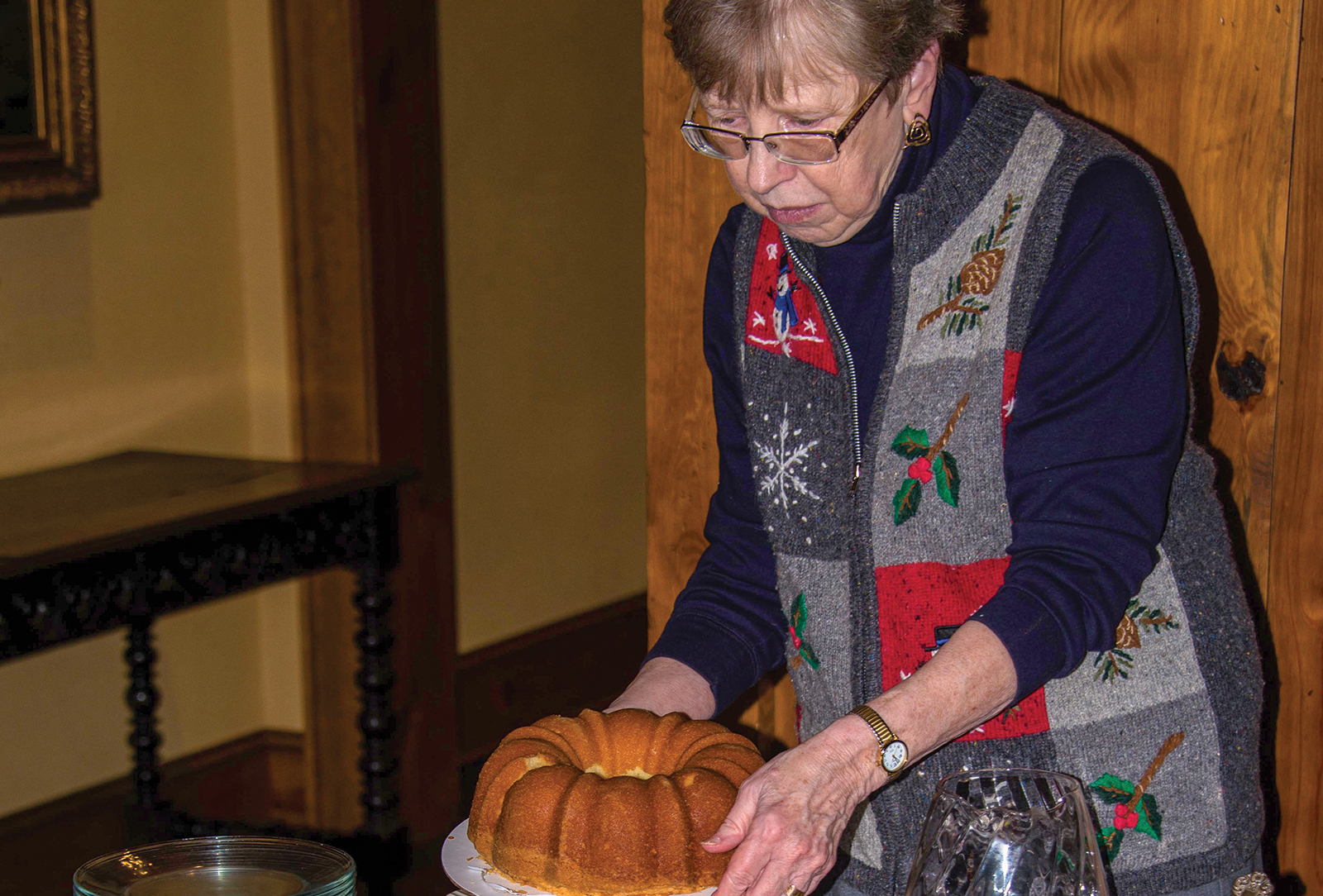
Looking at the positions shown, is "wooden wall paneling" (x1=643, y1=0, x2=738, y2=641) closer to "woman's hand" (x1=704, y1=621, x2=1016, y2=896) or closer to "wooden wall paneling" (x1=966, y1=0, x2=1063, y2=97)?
"wooden wall paneling" (x1=966, y1=0, x2=1063, y2=97)

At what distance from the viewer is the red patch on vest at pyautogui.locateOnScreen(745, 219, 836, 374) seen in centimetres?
139

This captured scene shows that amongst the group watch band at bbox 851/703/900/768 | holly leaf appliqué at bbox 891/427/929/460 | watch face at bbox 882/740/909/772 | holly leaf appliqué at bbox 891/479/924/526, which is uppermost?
holly leaf appliqué at bbox 891/427/929/460

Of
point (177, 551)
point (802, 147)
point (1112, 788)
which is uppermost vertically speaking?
point (802, 147)

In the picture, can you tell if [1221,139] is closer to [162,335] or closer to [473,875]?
[473,875]

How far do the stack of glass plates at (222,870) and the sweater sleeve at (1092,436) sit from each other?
53 cm

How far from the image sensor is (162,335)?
3428mm

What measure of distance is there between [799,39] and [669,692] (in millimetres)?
590

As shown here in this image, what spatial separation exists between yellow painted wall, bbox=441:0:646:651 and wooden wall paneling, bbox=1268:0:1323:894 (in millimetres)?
2676

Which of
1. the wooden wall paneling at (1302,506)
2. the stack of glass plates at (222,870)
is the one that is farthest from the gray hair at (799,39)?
the stack of glass plates at (222,870)

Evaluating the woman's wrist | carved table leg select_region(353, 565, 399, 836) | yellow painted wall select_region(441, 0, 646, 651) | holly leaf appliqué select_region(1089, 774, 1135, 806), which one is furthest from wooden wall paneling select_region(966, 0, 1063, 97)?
yellow painted wall select_region(441, 0, 646, 651)

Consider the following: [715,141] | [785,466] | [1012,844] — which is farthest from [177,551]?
[1012,844]

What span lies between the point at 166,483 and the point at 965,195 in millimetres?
2110

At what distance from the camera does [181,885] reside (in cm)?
90

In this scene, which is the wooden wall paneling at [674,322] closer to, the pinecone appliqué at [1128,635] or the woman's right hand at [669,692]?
the woman's right hand at [669,692]
